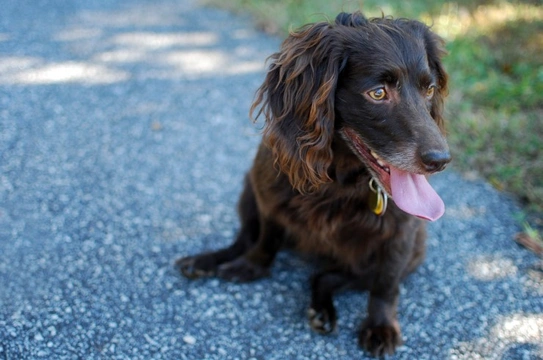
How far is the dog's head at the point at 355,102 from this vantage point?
7.06 feet

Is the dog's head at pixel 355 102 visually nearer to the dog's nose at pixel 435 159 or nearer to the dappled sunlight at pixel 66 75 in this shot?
the dog's nose at pixel 435 159

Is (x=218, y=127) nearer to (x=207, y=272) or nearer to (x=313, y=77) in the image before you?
(x=207, y=272)

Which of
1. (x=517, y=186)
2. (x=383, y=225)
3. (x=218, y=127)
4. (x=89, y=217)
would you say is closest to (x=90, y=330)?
(x=89, y=217)

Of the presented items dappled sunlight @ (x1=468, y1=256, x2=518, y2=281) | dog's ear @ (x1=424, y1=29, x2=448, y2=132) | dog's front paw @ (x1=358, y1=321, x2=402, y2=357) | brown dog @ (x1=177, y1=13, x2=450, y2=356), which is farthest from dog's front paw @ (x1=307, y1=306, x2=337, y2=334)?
dog's ear @ (x1=424, y1=29, x2=448, y2=132)

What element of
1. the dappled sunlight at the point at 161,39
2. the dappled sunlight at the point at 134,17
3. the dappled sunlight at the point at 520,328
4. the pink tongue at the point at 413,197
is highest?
the pink tongue at the point at 413,197

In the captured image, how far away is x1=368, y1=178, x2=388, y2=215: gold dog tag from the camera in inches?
95.6

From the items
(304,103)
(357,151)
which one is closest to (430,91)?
(357,151)

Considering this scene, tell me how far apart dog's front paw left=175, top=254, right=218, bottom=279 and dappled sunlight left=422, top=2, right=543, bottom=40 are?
402 cm

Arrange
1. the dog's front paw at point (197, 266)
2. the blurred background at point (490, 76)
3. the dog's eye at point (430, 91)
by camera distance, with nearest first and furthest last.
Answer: the dog's eye at point (430, 91)
the dog's front paw at point (197, 266)
the blurred background at point (490, 76)

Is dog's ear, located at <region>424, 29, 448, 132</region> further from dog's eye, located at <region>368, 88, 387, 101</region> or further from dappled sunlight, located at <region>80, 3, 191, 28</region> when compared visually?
dappled sunlight, located at <region>80, 3, 191, 28</region>

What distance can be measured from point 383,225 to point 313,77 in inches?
30.4

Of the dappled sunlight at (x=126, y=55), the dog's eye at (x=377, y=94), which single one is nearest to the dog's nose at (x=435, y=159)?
the dog's eye at (x=377, y=94)

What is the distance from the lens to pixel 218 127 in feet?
14.6

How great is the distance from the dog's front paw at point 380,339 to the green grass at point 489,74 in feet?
5.13
